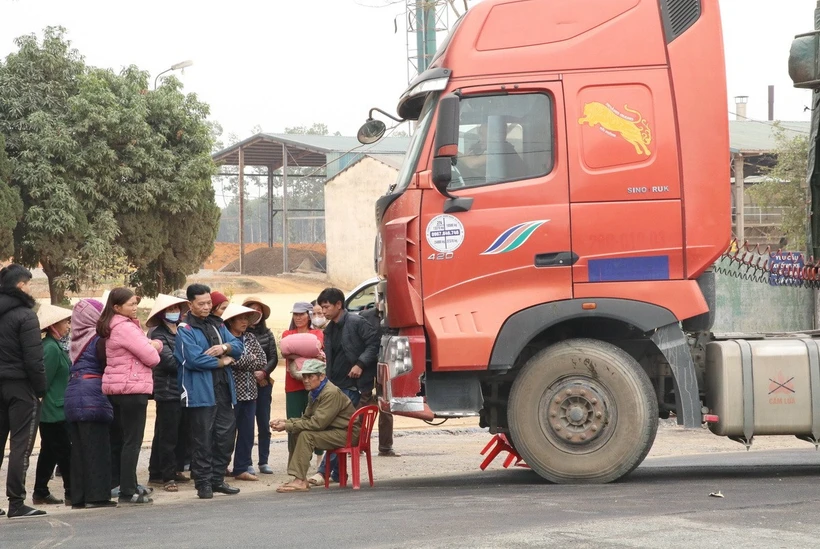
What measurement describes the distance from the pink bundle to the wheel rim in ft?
8.62

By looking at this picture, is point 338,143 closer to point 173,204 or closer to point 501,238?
point 173,204

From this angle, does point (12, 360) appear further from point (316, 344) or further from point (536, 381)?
point (536, 381)

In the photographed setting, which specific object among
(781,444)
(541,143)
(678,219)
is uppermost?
(541,143)

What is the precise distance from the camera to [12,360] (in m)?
8.37

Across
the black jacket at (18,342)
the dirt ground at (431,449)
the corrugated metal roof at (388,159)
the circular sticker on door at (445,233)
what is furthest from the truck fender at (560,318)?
the corrugated metal roof at (388,159)

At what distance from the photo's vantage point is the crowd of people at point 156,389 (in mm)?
8469

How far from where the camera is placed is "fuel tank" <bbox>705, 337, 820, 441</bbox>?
866 centimetres

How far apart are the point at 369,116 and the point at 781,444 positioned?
678 cm

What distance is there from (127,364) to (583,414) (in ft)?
11.9

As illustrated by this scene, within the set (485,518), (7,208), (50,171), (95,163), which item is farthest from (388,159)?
(485,518)

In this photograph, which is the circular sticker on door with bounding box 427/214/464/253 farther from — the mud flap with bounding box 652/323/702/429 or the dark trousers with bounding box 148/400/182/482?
the dark trousers with bounding box 148/400/182/482

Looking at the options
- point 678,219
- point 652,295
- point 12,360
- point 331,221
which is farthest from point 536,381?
point 331,221

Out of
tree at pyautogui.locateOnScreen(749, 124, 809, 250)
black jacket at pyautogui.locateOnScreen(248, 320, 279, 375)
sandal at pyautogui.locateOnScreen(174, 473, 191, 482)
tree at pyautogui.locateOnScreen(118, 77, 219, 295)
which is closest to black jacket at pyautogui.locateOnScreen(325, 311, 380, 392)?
black jacket at pyautogui.locateOnScreen(248, 320, 279, 375)

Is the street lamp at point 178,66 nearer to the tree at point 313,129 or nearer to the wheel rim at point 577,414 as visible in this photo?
the wheel rim at point 577,414
